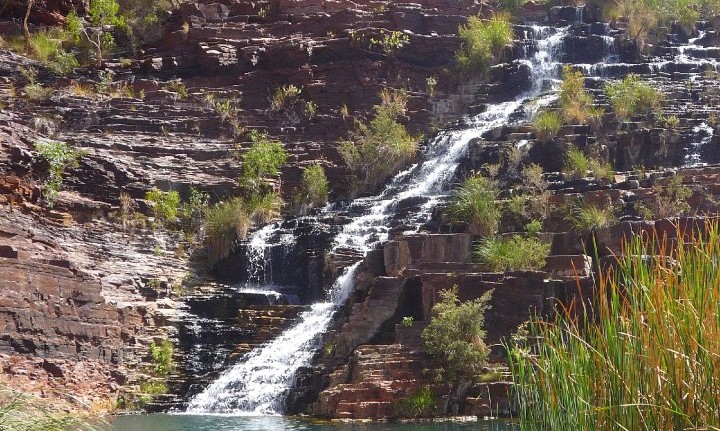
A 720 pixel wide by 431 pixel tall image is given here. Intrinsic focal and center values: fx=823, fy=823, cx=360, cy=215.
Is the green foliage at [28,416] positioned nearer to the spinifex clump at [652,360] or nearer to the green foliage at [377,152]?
the spinifex clump at [652,360]

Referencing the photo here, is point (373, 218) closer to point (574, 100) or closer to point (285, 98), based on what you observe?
point (285, 98)

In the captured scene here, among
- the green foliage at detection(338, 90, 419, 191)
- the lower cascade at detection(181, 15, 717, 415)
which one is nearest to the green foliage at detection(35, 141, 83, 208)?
the lower cascade at detection(181, 15, 717, 415)

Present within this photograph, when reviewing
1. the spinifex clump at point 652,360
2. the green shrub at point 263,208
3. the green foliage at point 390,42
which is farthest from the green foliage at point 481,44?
the spinifex clump at point 652,360

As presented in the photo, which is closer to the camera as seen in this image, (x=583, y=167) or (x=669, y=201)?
(x=669, y=201)

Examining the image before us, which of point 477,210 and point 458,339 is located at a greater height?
point 477,210

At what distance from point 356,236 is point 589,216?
7.40 meters

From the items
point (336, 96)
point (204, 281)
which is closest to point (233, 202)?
point (204, 281)

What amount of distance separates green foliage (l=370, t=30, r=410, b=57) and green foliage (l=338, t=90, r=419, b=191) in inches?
153

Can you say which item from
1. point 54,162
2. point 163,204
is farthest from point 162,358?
point 54,162

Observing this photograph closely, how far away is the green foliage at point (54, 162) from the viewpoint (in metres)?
26.4

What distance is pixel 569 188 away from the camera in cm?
2686

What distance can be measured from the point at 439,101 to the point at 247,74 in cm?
840

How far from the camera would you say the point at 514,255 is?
21.7m

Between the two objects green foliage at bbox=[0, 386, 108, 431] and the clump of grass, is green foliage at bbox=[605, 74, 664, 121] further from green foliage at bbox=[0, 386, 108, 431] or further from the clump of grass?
green foliage at bbox=[0, 386, 108, 431]
